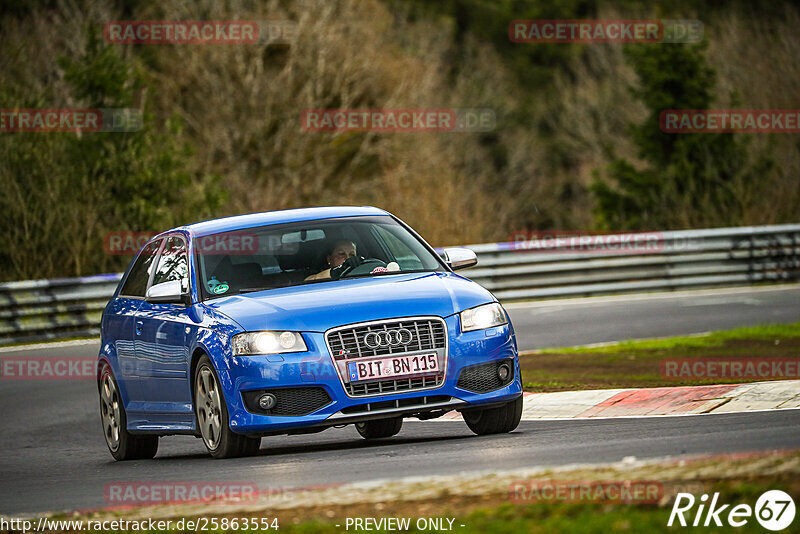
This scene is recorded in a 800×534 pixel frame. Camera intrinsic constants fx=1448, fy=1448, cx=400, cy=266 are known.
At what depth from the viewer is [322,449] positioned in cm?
1015

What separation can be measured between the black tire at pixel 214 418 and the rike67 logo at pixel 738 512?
4.13 meters

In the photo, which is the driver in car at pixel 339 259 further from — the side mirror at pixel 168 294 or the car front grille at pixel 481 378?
the car front grille at pixel 481 378

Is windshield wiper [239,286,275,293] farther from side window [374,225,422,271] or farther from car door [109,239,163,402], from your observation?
car door [109,239,163,402]

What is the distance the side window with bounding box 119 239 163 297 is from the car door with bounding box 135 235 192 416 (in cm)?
23

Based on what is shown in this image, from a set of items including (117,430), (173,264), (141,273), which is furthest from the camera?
(141,273)

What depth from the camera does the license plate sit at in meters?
8.97

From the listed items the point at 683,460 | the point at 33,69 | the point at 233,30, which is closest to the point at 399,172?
the point at 233,30

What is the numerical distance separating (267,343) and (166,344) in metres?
1.38

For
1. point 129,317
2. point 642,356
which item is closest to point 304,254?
point 129,317

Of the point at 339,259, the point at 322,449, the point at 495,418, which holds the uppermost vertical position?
the point at 339,259

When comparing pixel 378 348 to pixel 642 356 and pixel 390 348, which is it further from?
pixel 642 356

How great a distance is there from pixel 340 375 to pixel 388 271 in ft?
4.61

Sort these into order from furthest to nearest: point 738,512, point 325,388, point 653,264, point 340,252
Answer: point 653,264 < point 340,252 < point 325,388 < point 738,512

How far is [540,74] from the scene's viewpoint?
67.1 metres
